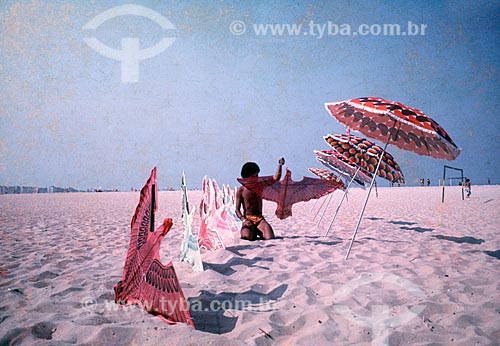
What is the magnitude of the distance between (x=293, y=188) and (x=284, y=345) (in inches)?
183

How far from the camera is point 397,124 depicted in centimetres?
512

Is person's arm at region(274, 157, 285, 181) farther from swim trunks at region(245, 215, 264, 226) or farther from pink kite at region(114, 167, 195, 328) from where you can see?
pink kite at region(114, 167, 195, 328)

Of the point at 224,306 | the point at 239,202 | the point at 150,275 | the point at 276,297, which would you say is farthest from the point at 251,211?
the point at 150,275

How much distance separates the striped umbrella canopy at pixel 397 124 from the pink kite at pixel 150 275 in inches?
120

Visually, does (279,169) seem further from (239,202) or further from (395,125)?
(395,125)

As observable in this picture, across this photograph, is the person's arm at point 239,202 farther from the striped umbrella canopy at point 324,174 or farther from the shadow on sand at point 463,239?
the striped umbrella canopy at point 324,174

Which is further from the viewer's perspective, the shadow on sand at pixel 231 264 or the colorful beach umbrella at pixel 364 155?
the colorful beach umbrella at pixel 364 155

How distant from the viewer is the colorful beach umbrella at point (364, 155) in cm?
569

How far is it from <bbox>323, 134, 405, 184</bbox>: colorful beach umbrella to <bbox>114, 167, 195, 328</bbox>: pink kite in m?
4.10

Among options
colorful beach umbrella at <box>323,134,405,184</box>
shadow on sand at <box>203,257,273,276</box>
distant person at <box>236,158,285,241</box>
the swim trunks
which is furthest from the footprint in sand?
colorful beach umbrella at <box>323,134,405,184</box>

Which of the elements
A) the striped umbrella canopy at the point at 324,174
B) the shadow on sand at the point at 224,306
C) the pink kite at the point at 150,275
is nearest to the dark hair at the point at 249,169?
the shadow on sand at the point at 224,306
